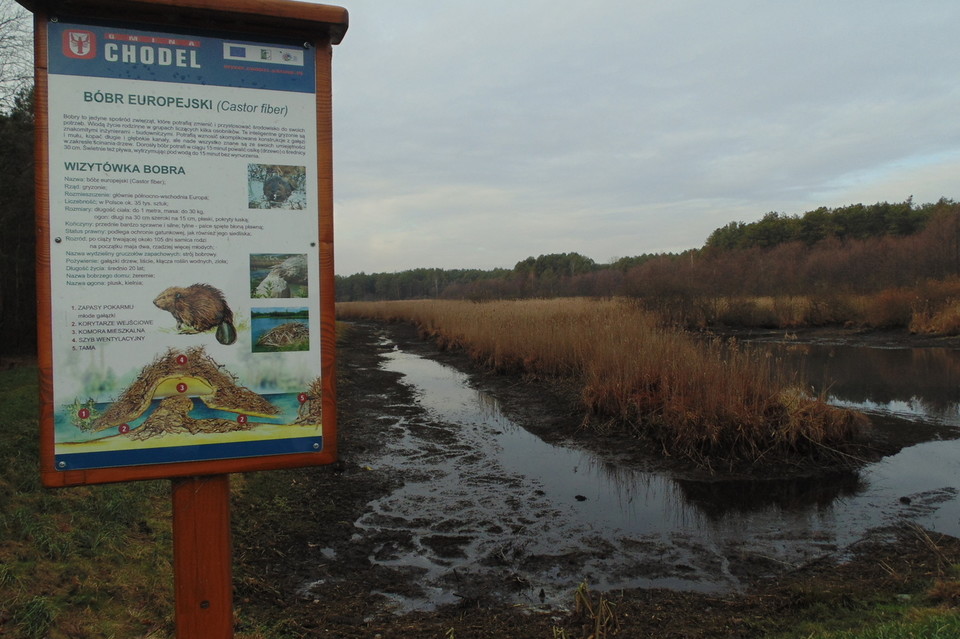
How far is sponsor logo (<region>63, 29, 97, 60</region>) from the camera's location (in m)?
1.93

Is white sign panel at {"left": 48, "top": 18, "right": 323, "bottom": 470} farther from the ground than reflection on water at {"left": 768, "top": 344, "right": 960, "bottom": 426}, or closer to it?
farther from the ground

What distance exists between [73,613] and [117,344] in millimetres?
1930

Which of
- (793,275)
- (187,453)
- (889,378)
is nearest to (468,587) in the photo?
(187,453)

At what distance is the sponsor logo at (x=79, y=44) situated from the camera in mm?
1926

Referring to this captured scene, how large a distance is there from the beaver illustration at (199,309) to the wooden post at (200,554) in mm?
503

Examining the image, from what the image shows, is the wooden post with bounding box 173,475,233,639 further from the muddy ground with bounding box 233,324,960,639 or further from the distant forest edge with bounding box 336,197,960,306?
the distant forest edge with bounding box 336,197,960,306

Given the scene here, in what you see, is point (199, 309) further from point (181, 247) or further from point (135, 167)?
point (135, 167)

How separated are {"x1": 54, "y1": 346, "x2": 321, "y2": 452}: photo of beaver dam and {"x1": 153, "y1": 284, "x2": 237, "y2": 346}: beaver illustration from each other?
82 mm

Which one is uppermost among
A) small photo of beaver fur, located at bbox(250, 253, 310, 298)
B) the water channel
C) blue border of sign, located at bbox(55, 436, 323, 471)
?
small photo of beaver fur, located at bbox(250, 253, 310, 298)

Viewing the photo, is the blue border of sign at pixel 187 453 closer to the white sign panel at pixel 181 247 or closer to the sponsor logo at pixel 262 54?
the white sign panel at pixel 181 247

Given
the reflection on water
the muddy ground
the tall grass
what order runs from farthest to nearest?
the tall grass → the reflection on water → the muddy ground

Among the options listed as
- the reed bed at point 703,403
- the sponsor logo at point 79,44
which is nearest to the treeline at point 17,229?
the reed bed at point 703,403

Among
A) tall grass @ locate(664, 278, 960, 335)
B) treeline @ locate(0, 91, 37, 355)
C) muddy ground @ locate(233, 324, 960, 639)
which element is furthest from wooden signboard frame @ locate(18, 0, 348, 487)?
tall grass @ locate(664, 278, 960, 335)

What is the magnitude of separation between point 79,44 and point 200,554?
1716 millimetres
